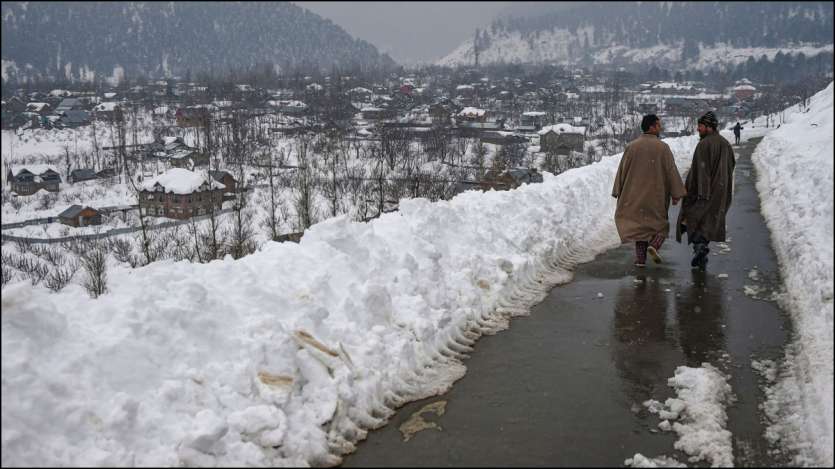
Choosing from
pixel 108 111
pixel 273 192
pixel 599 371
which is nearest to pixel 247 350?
pixel 599 371

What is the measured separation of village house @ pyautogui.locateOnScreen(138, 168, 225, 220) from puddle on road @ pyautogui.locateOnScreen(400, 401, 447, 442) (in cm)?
4021

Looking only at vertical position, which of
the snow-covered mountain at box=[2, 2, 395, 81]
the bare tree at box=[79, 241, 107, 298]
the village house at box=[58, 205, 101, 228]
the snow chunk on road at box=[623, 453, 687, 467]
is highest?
the snow-covered mountain at box=[2, 2, 395, 81]

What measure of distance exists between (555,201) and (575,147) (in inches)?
1863

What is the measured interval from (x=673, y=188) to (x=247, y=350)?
4950 millimetres

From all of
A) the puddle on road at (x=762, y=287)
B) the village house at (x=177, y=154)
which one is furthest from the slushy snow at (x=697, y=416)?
the village house at (x=177, y=154)

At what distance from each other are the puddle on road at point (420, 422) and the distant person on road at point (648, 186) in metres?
3.89

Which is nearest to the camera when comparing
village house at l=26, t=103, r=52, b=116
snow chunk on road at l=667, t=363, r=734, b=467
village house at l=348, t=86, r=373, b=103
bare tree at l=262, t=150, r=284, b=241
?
snow chunk on road at l=667, t=363, r=734, b=467

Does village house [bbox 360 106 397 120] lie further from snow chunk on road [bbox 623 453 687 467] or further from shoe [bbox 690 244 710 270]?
snow chunk on road [bbox 623 453 687 467]

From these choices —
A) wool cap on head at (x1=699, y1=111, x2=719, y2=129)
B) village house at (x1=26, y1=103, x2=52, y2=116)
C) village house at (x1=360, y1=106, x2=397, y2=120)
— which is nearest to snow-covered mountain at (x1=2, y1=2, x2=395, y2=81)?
village house at (x1=26, y1=103, x2=52, y2=116)

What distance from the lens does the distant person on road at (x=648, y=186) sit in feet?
22.0

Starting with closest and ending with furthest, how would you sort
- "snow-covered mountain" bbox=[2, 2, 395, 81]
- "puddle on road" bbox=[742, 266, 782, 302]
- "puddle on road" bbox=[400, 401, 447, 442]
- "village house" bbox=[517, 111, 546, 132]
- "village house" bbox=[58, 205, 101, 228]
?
"puddle on road" bbox=[400, 401, 447, 442], "puddle on road" bbox=[742, 266, 782, 302], "snow-covered mountain" bbox=[2, 2, 395, 81], "village house" bbox=[58, 205, 101, 228], "village house" bbox=[517, 111, 546, 132]

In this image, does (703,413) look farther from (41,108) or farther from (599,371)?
(41,108)

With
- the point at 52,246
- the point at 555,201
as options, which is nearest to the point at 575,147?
the point at 52,246

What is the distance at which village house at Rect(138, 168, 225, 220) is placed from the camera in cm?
4269
